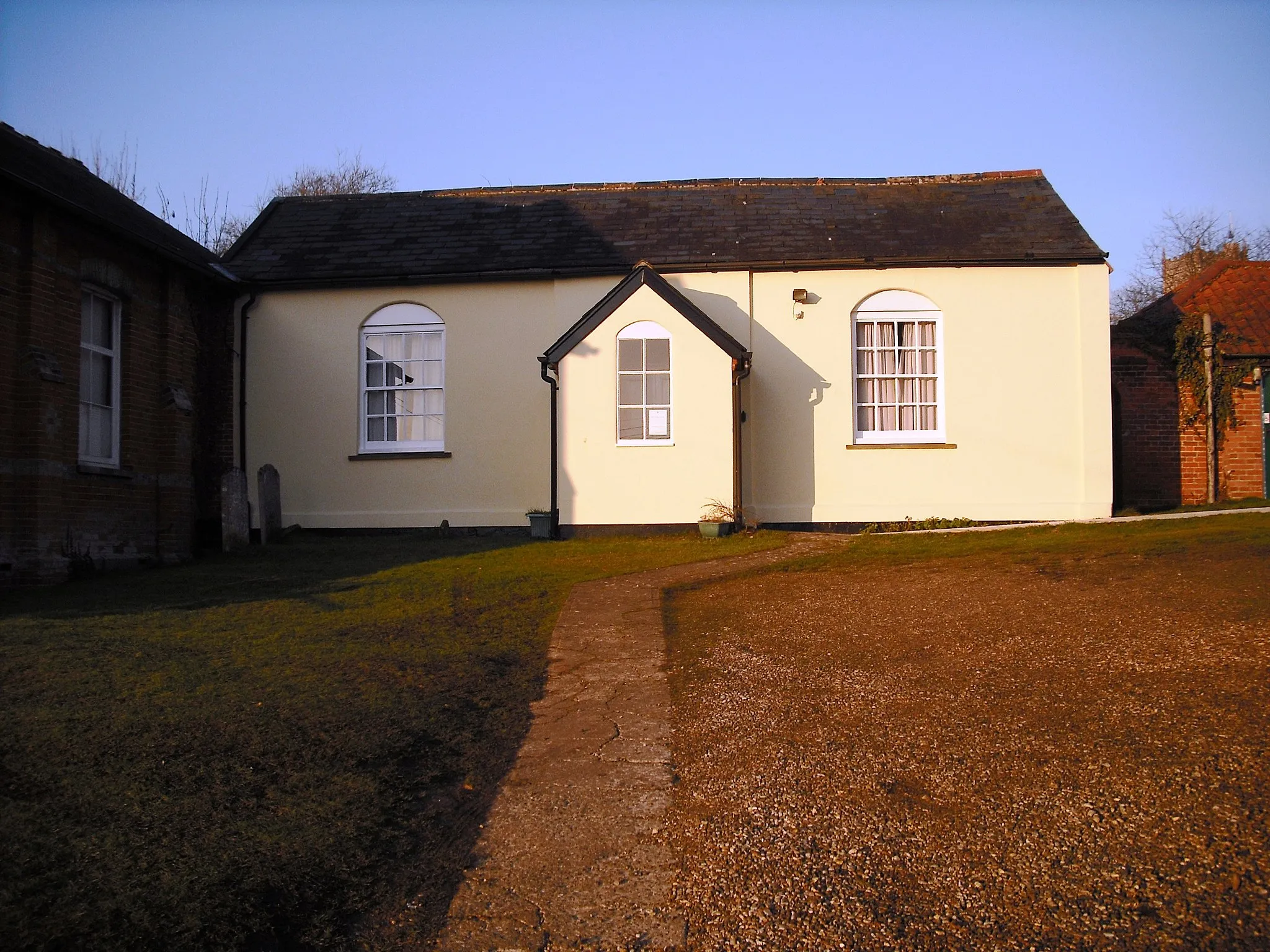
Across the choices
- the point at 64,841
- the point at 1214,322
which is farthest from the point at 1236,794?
the point at 1214,322

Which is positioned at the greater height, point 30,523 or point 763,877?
point 30,523

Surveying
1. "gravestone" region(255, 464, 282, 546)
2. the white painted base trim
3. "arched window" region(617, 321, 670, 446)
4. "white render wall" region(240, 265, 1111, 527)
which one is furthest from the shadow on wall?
"gravestone" region(255, 464, 282, 546)

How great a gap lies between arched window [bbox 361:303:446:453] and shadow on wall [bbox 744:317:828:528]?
5.06 metres

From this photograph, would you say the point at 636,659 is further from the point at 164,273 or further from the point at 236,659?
the point at 164,273

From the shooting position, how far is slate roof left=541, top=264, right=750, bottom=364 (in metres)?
13.6

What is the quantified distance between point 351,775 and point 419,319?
38.5ft

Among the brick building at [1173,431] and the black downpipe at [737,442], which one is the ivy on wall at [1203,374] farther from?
the black downpipe at [737,442]

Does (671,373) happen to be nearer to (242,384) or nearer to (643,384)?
(643,384)

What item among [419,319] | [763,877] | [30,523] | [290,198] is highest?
[290,198]

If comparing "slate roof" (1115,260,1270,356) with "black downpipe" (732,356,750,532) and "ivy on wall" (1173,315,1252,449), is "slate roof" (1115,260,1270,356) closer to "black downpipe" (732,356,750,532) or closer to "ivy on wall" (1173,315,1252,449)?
"ivy on wall" (1173,315,1252,449)

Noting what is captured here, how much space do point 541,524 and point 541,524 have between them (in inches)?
0.6

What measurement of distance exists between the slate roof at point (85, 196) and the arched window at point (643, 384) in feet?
20.8

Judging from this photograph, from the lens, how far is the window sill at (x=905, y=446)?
14.6m

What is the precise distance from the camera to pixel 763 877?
345 centimetres
